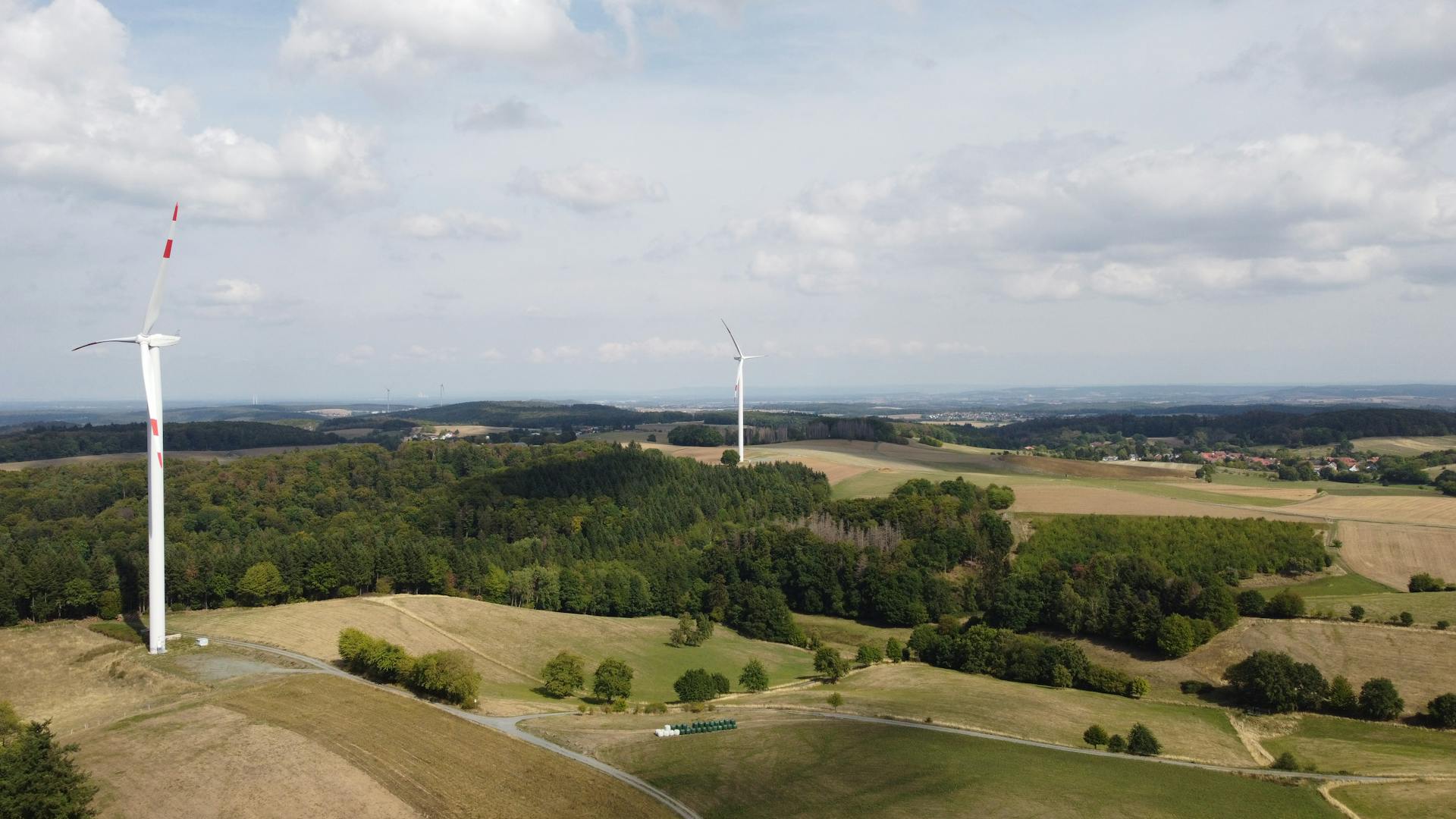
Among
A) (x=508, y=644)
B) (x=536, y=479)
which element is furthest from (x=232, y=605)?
(x=536, y=479)

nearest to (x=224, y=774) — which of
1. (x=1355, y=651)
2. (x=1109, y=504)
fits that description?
(x=1355, y=651)

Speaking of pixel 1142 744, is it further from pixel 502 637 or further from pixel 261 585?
pixel 261 585

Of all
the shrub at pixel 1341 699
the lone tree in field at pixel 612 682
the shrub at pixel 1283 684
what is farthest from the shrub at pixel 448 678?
the shrub at pixel 1341 699

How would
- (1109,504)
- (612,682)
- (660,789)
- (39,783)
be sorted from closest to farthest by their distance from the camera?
(39,783), (660,789), (612,682), (1109,504)

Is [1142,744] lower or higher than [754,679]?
higher

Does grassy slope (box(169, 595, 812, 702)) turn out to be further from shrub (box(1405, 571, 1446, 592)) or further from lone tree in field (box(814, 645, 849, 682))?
shrub (box(1405, 571, 1446, 592))

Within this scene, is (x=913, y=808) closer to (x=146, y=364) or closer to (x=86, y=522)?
(x=146, y=364)

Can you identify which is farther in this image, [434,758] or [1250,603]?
[1250,603]

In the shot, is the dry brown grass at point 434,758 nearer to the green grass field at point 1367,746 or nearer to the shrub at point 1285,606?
the green grass field at point 1367,746
